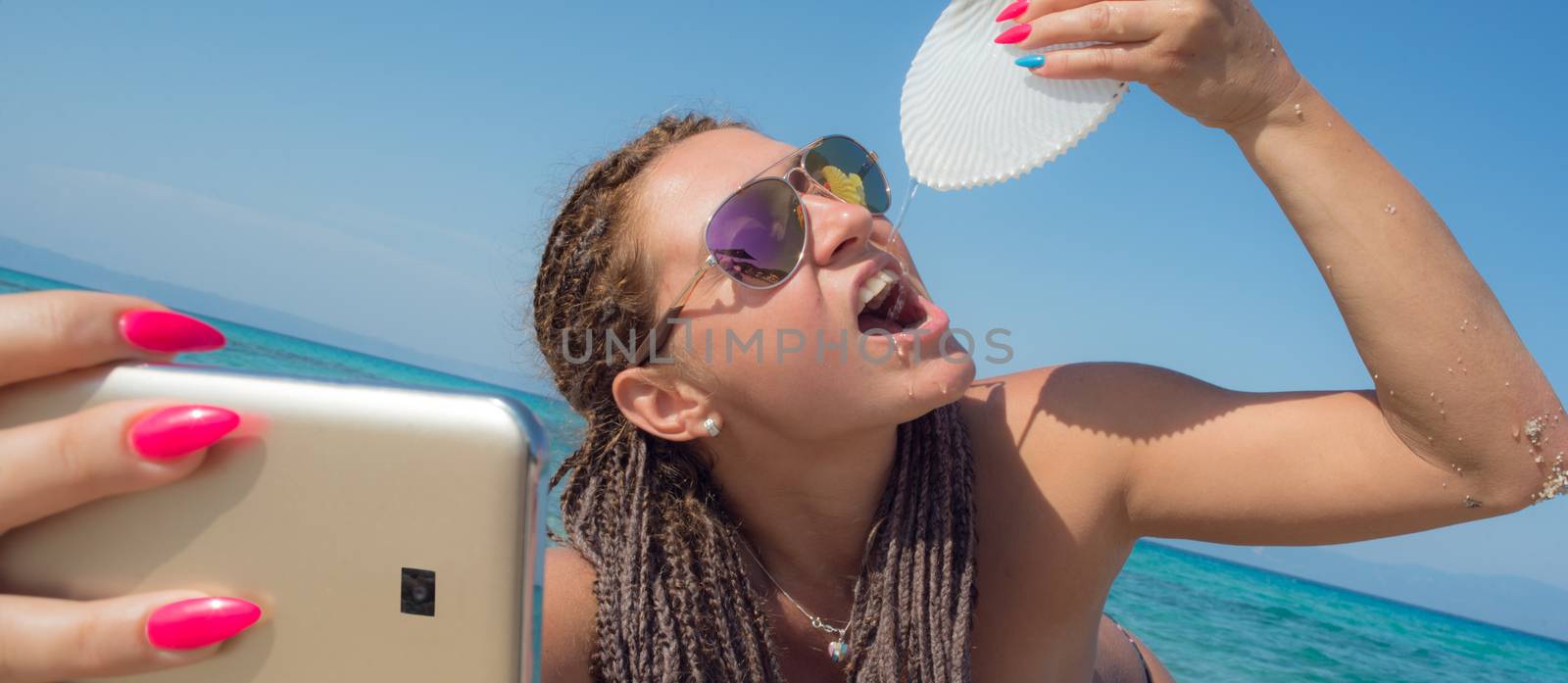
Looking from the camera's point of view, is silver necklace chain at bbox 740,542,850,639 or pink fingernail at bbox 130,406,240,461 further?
silver necklace chain at bbox 740,542,850,639

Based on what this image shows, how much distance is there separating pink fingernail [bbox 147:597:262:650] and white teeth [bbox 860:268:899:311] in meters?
1.47

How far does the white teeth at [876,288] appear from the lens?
2248mm

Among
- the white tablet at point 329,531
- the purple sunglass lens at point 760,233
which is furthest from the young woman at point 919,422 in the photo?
the white tablet at point 329,531

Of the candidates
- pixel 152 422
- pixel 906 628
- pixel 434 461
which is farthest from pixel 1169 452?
pixel 152 422

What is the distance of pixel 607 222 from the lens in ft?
8.57

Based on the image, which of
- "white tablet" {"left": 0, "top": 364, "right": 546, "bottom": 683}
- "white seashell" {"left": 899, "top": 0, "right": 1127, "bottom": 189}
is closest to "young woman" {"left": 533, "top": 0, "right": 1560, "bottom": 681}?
"white seashell" {"left": 899, "top": 0, "right": 1127, "bottom": 189}

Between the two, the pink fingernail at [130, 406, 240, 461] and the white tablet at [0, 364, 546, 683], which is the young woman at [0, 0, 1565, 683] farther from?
the pink fingernail at [130, 406, 240, 461]

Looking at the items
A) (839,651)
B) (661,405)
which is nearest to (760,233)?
(661,405)

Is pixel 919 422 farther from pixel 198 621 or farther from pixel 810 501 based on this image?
pixel 198 621

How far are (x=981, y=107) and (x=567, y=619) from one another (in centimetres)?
151

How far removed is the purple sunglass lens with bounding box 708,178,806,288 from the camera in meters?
2.28

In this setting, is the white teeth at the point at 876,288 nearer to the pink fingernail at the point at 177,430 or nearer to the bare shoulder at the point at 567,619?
the bare shoulder at the point at 567,619

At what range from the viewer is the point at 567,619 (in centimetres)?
221

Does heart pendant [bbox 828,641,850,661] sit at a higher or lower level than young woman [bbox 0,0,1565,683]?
lower
